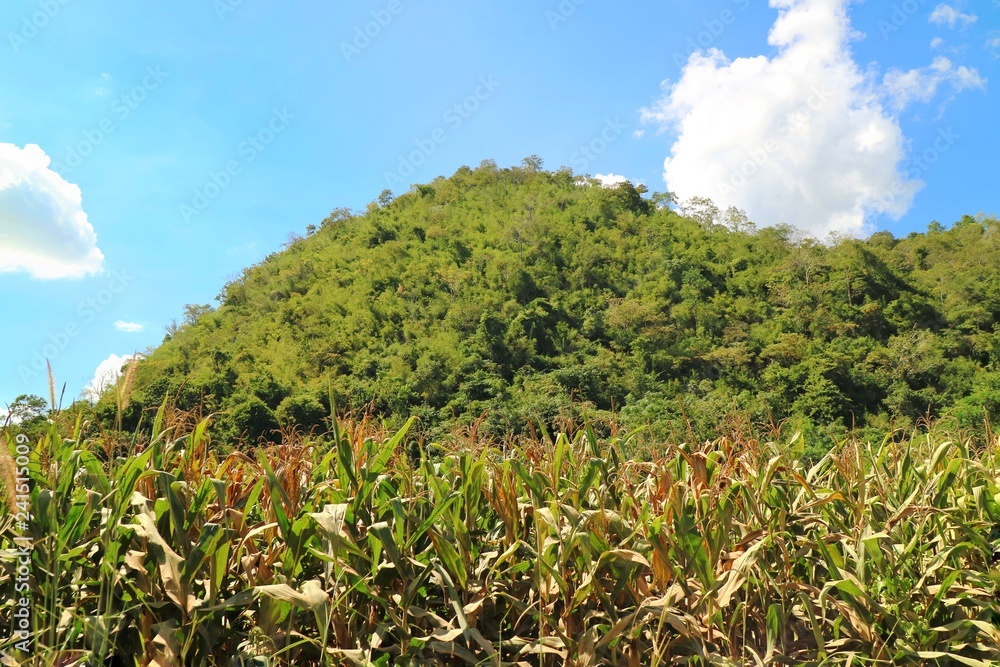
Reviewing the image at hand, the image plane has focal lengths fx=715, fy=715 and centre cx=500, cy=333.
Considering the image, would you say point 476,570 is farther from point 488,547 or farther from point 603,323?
point 603,323

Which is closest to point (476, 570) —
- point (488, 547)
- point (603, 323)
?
point (488, 547)

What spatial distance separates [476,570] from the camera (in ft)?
4.31

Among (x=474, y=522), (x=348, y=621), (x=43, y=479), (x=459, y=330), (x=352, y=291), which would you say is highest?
(x=352, y=291)

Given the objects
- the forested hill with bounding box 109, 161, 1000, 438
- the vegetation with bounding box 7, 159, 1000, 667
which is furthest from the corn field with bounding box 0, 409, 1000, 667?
the forested hill with bounding box 109, 161, 1000, 438

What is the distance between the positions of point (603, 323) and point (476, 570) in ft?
123

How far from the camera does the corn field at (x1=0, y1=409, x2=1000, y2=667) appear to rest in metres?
1.18

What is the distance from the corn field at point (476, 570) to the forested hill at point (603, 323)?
77.2 feet

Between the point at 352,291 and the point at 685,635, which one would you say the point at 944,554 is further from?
the point at 352,291

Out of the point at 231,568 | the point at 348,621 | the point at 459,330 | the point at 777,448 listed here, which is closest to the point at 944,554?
the point at 777,448

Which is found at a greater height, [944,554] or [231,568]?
[231,568]

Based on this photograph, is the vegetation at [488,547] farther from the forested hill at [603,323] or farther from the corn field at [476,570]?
the forested hill at [603,323]

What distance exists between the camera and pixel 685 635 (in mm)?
1217

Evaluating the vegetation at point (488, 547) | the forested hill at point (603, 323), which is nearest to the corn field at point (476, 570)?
the vegetation at point (488, 547)

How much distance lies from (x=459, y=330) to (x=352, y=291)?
26.6 feet
